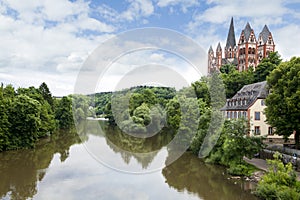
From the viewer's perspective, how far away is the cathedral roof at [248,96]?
3234 centimetres

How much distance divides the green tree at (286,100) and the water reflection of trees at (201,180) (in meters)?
5.61

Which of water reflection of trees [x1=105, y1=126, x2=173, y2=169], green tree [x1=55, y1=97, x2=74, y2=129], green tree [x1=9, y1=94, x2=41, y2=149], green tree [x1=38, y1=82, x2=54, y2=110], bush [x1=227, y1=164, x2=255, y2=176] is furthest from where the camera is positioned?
green tree [x1=55, y1=97, x2=74, y2=129]

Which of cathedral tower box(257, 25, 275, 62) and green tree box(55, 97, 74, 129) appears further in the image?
cathedral tower box(257, 25, 275, 62)

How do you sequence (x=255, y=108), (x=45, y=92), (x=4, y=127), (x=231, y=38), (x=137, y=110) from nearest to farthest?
(x=4, y=127)
(x=255, y=108)
(x=137, y=110)
(x=45, y=92)
(x=231, y=38)

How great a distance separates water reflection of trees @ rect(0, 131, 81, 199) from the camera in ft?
57.5

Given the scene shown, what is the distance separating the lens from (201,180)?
2034 cm

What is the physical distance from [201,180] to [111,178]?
578 cm

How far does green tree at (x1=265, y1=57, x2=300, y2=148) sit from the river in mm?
5556

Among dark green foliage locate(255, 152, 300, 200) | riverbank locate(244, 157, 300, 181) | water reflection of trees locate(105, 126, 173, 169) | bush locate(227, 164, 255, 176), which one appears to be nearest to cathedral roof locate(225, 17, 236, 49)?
water reflection of trees locate(105, 126, 173, 169)

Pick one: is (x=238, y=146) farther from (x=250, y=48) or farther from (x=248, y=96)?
(x=250, y=48)

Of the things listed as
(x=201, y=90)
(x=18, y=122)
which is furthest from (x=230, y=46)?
(x=18, y=122)

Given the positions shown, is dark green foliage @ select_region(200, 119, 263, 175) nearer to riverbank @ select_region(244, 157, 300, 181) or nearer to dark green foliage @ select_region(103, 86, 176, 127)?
riverbank @ select_region(244, 157, 300, 181)

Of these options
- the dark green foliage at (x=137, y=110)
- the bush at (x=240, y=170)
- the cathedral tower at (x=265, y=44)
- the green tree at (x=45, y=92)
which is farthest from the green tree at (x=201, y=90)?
the cathedral tower at (x=265, y=44)

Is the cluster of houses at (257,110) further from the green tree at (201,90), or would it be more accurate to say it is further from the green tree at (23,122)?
the green tree at (23,122)
